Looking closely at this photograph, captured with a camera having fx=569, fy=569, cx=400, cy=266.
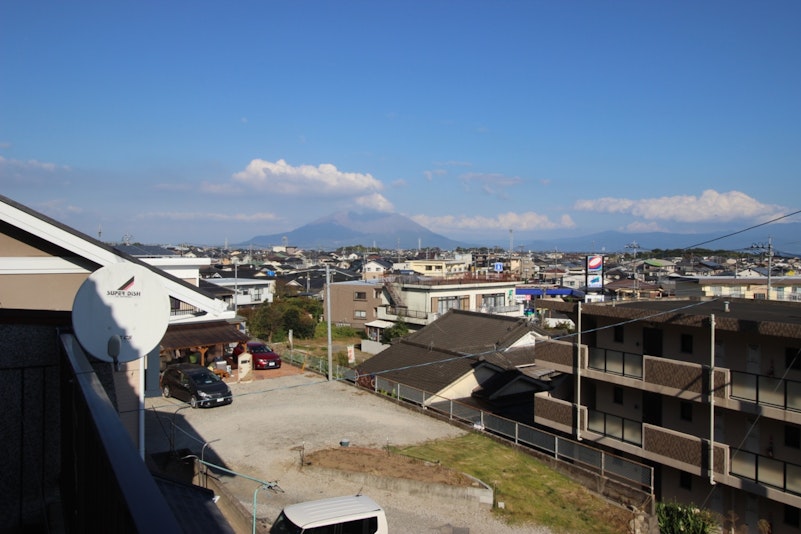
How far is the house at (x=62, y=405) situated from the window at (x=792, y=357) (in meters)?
11.5

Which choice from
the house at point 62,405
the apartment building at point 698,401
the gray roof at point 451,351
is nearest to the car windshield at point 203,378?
the gray roof at point 451,351

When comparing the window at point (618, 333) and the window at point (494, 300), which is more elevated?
the window at point (618, 333)

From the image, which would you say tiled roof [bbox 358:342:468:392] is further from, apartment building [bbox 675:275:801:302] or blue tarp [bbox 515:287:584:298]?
blue tarp [bbox 515:287:584:298]

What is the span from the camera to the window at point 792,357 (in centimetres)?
1200

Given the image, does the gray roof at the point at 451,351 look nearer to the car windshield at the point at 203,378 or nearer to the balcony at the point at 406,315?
the car windshield at the point at 203,378

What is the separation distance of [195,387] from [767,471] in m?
Answer: 14.9

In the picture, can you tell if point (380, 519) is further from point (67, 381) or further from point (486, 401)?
point (486, 401)

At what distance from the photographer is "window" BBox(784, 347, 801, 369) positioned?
12.0 meters

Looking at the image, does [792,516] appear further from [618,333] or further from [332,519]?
[332,519]

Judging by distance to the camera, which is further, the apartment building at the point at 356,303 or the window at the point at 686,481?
the apartment building at the point at 356,303

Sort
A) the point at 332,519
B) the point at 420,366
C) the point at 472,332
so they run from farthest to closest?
the point at 472,332, the point at 420,366, the point at 332,519

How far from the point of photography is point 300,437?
47.9 ft

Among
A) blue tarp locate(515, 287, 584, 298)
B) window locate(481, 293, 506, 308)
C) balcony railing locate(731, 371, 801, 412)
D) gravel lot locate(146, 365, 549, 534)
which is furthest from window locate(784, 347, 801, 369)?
blue tarp locate(515, 287, 584, 298)

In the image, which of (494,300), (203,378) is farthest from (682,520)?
(494,300)
